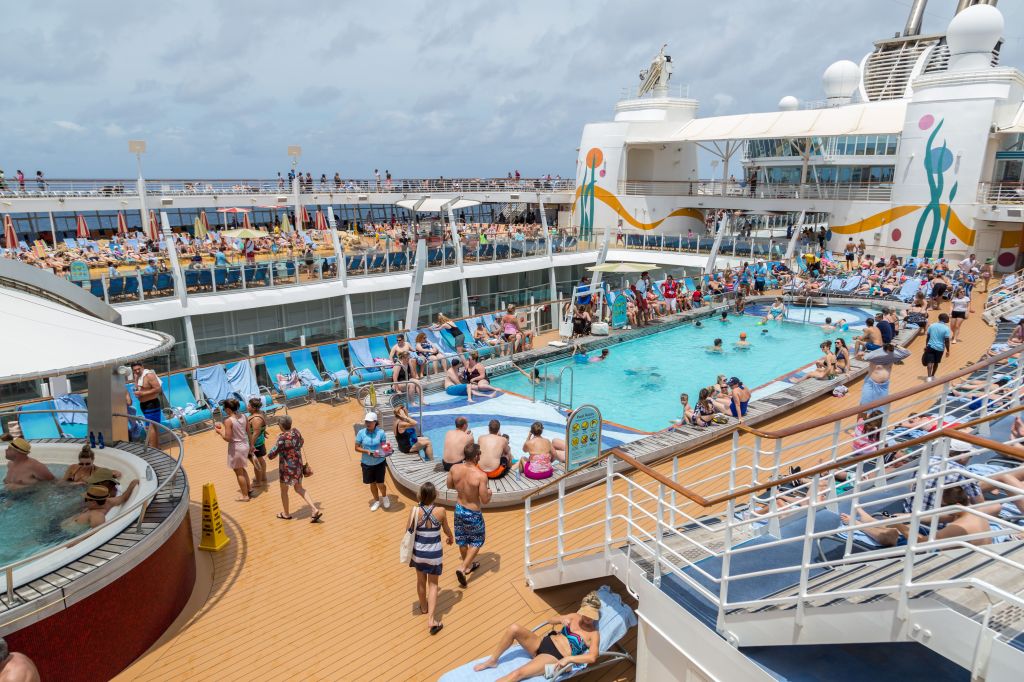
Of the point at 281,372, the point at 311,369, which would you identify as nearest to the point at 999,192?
the point at 311,369

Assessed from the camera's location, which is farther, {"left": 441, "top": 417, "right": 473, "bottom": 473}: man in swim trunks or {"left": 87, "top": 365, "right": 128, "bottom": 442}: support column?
{"left": 441, "top": 417, "right": 473, "bottom": 473}: man in swim trunks

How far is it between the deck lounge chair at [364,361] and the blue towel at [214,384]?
214 centimetres

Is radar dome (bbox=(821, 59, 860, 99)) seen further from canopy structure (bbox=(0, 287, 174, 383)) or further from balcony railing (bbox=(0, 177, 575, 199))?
canopy structure (bbox=(0, 287, 174, 383))

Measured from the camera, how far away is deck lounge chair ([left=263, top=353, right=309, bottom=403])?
10.7 metres

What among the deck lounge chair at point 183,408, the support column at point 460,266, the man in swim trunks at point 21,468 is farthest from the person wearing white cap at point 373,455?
the support column at point 460,266

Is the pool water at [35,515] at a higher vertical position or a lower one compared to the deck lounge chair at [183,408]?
higher

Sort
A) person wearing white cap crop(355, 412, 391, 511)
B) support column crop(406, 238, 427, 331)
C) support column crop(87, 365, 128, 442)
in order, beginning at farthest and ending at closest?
support column crop(406, 238, 427, 331), person wearing white cap crop(355, 412, 391, 511), support column crop(87, 365, 128, 442)

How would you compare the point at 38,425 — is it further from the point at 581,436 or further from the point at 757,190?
the point at 757,190

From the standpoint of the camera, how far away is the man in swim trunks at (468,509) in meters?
5.64

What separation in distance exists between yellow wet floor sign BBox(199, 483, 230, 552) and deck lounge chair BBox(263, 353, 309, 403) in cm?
434

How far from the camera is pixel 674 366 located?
1412 cm

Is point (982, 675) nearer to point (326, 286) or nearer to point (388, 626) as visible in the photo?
point (388, 626)

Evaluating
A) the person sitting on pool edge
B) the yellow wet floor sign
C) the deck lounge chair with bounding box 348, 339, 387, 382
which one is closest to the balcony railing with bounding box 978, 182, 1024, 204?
the person sitting on pool edge

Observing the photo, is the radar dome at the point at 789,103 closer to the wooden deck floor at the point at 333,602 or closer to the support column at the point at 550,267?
the support column at the point at 550,267
